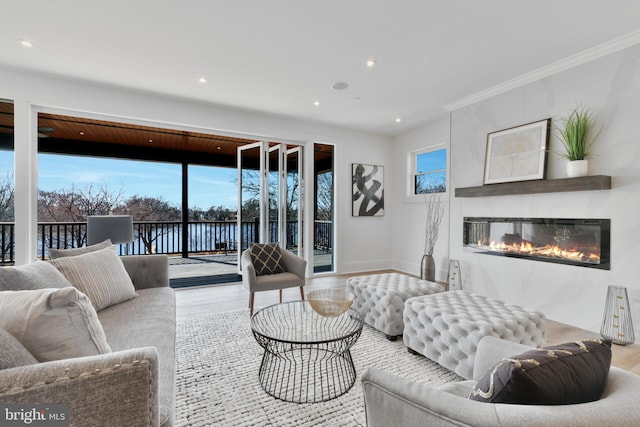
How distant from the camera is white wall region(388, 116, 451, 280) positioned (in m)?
4.76

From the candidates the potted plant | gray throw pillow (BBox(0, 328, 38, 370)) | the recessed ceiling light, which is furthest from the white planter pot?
gray throw pillow (BBox(0, 328, 38, 370))

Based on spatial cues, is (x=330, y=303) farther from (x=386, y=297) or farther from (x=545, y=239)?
(x=545, y=239)

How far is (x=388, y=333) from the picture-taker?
2576mm

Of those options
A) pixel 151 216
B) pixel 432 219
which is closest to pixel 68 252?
pixel 432 219

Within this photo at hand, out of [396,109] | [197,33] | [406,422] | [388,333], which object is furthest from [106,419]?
[396,109]

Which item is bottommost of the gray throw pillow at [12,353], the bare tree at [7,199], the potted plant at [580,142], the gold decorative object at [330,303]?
the gold decorative object at [330,303]

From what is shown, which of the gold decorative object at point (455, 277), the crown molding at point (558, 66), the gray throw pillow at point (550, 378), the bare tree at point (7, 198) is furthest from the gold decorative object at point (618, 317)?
the bare tree at point (7, 198)

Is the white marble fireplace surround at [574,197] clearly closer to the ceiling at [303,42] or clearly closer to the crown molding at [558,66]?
the crown molding at [558,66]

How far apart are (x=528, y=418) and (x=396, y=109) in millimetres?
4275

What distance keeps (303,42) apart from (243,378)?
275 cm

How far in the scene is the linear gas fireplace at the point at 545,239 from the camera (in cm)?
285

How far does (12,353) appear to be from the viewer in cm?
85

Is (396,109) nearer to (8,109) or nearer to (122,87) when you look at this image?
(122,87)

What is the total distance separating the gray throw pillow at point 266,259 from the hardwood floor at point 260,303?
43 centimetres
